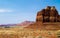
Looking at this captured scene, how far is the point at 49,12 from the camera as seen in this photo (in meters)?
64.2

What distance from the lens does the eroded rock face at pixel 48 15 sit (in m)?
63.4

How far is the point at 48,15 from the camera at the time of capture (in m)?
64.4

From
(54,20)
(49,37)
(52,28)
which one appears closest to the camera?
(49,37)

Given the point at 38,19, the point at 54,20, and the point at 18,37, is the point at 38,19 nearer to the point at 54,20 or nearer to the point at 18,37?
the point at 54,20

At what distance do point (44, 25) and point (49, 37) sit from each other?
25.9m

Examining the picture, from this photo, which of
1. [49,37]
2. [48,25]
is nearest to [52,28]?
[48,25]

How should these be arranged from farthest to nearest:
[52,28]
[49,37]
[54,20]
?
[54,20] → [52,28] → [49,37]

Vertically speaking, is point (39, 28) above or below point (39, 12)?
below

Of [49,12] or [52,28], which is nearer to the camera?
[52,28]

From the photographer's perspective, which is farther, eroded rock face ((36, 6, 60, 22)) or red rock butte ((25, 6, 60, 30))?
eroded rock face ((36, 6, 60, 22))

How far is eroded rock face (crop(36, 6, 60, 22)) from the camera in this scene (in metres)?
63.4

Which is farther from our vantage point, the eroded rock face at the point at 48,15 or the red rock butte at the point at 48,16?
the eroded rock face at the point at 48,15

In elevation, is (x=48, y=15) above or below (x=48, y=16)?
above

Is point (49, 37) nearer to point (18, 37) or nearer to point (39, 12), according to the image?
point (18, 37)
